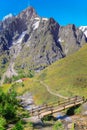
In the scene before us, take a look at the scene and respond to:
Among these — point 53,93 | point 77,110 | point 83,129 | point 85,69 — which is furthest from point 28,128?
point 85,69

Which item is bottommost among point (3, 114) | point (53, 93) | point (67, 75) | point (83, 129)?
point (83, 129)

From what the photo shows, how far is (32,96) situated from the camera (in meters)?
162

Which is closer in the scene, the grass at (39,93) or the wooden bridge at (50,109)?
the wooden bridge at (50,109)

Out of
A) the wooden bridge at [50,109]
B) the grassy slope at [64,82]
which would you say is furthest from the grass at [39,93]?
the wooden bridge at [50,109]

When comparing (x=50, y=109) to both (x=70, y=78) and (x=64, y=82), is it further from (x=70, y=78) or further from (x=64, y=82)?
(x=70, y=78)

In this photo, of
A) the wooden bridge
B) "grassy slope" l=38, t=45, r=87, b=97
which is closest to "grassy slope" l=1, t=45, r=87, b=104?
"grassy slope" l=38, t=45, r=87, b=97

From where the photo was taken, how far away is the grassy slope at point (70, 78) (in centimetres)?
14839

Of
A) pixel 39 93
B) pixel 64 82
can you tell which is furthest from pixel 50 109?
pixel 64 82

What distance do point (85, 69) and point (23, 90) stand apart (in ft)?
138

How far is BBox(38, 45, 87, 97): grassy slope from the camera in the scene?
148 metres

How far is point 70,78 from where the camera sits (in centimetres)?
16862

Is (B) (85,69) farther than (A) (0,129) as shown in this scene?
Yes

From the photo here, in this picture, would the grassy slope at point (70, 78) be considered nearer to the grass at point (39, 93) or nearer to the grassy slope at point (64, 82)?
the grassy slope at point (64, 82)

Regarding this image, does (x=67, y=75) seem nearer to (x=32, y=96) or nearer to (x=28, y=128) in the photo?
(x=32, y=96)
